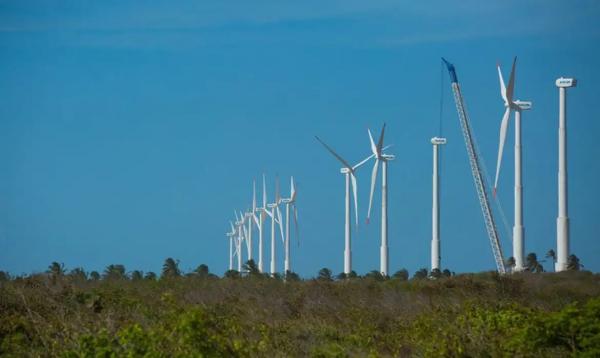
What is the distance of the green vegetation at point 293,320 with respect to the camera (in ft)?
73.6

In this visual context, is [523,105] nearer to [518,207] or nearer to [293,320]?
[518,207]

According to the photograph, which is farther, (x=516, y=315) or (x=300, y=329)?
(x=300, y=329)

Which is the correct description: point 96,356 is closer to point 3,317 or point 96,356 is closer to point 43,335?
point 43,335

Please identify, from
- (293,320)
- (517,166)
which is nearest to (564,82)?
(517,166)

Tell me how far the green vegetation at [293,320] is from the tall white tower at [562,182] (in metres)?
14.0

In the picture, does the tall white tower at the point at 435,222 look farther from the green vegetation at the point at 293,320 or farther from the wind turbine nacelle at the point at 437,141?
the green vegetation at the point at 293,320

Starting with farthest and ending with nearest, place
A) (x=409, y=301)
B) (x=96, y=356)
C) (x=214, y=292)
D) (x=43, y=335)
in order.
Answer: (x=214, y=292), (x=409, y=301), (x=43, y=335), (x=96, y=356)

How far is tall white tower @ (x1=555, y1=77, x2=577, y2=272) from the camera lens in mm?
72250

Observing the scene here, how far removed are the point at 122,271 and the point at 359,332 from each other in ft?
151

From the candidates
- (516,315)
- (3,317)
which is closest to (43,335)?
(3,317)

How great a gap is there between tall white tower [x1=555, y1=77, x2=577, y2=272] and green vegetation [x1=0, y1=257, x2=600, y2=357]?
14045 millimetres

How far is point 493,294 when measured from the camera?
51.6 m

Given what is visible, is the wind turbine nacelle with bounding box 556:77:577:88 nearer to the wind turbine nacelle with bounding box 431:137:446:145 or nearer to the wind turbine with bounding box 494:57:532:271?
the wind turbine with bounding box 494:57:532:271

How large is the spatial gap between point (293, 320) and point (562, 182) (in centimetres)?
3757
